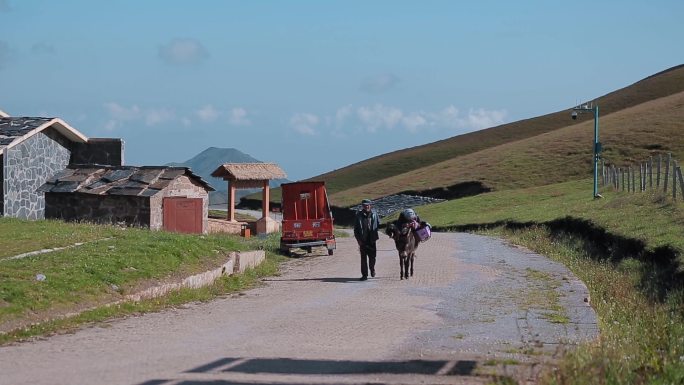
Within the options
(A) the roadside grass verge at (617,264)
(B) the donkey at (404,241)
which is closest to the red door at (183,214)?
(A) the roadside grass verge at (617,264)

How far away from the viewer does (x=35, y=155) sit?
36.1 meters

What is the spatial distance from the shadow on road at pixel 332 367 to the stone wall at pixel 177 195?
24.8 m

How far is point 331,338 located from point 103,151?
98.7 feet

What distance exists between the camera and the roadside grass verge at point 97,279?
13055 mm

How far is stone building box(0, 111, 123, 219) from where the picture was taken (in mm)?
34094

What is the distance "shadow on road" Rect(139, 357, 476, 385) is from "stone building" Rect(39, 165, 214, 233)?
24.8m

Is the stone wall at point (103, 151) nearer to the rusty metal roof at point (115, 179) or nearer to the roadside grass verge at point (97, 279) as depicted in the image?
A: the rusty metal roof at point (115, 179)

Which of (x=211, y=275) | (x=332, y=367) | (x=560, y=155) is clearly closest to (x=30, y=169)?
(x=211, y=275)

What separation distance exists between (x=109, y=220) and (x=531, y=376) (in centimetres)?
2836

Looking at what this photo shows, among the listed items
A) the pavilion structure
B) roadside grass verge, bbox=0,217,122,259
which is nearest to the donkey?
roadside grass verge, bbox=0,217,122,259

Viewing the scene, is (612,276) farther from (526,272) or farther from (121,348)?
(121,348)

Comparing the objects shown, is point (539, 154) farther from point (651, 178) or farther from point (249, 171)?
point (651, 178)

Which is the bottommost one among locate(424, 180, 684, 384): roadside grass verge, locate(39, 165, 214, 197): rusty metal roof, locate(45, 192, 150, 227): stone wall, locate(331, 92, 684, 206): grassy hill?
locate(424, 180, 684, 384): roadside grass verge

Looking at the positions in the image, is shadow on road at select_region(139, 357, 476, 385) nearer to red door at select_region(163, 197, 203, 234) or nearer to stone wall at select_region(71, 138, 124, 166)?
red door at select_region(163, 197, 203, 234)
